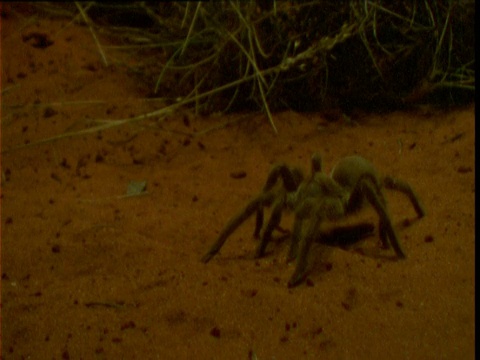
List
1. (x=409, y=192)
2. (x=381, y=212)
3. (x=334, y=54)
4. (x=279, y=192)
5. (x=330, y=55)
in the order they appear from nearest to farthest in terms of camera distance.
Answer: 1. (x=381, y=212)
2. (x=279, y=192)
3. (x=409, y=192)
4. (x=330, y=55)
5. (x=334, y=54)

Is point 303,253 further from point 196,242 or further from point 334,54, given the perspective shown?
point 334,54

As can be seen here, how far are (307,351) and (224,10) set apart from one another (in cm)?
315

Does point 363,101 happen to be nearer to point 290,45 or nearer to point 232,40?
point 290,45

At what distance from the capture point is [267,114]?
4750 millimetres

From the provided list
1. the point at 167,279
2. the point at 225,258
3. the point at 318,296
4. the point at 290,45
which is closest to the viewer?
the point at 318,296

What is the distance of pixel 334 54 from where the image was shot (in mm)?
4750

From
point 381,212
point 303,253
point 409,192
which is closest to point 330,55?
→ point 409,192

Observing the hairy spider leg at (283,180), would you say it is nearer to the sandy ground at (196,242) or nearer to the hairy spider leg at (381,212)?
the sandy ground at (196,242)

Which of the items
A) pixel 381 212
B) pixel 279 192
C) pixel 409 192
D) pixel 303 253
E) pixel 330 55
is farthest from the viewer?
pixel 330 55

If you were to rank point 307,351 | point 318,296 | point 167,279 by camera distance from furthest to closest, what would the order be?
1. point 167,279
2. point 318,296
3. point 307,351

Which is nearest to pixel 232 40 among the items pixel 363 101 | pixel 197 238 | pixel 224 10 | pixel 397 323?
pixel 224 10

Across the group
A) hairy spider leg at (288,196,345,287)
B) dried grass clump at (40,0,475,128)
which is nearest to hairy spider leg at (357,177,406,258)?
hairy spider leg at (288,196,345,287)

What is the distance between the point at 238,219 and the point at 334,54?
208 centimetres

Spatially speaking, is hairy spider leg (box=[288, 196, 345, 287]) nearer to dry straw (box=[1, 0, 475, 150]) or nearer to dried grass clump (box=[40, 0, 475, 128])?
dry straw (box=[1, 0, 475, 150])
